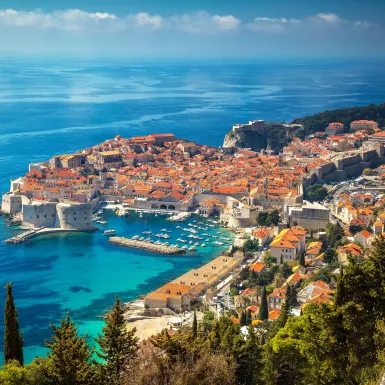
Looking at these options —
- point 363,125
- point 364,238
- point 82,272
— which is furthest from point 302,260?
point 363,125

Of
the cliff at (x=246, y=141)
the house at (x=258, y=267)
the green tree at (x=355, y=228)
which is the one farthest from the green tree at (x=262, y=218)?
the cliff at (x=246, y=141)

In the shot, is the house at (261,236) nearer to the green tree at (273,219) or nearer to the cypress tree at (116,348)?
the green tree at (273,219)

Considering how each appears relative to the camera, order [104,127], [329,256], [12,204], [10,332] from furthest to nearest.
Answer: [104,127]
[12,204]
[329,256]
[10,332]

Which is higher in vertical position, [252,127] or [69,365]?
[252,127]

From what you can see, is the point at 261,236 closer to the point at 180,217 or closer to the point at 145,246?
the point at 145,246

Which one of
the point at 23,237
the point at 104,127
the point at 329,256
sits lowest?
the point at 23,237

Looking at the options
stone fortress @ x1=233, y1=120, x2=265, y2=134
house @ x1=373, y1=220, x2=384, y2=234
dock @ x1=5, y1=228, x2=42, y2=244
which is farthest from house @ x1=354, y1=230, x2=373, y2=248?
stone fortress @ x1=233, y1=120, x2=265, y2=134

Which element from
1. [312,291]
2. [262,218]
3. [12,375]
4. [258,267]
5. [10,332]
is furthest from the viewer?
[262,218]
